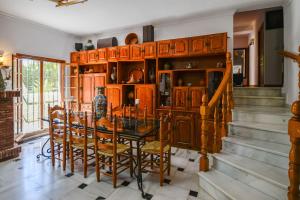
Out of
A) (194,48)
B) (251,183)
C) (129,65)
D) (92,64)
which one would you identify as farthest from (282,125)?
(92,64)

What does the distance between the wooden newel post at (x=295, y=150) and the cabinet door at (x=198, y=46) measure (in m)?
2.99

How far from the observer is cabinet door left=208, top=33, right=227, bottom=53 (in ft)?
Answer: 12.5

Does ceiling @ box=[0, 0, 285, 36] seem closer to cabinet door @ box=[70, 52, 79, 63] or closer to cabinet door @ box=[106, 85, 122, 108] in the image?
cabinet door @ box=[70, 52, 79, 63]

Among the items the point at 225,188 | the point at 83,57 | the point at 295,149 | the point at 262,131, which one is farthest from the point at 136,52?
the point at 295,149

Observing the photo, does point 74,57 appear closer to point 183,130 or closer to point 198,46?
point 198,46

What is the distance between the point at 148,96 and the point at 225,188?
289 centimetres

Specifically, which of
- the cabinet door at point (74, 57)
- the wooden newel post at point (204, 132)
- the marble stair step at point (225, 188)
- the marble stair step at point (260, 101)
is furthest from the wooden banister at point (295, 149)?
the cabinet door at point (74, 57)

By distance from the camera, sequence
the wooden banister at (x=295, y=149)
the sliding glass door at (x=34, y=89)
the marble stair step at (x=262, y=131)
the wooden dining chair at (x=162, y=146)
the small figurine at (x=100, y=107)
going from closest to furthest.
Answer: the wooden banister at (x=295, y=149) → the marble stair step at (x=262, y=131) → the wooden dining chair at (x=162, y=146) → the small figurine at (x=100, y=107) → the sliding glass door at (x=34, y=89)

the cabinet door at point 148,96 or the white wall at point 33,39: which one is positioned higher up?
the white wall at point 33,39

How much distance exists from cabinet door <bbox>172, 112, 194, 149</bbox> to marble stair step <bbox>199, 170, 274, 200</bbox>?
1.71 meters

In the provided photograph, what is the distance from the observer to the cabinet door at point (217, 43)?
3812 mm

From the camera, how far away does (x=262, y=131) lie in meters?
2.54

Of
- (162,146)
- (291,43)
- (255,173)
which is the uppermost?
(291,43)

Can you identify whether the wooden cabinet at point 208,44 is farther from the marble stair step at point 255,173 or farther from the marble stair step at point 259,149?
the marble stair step at point 255,173
